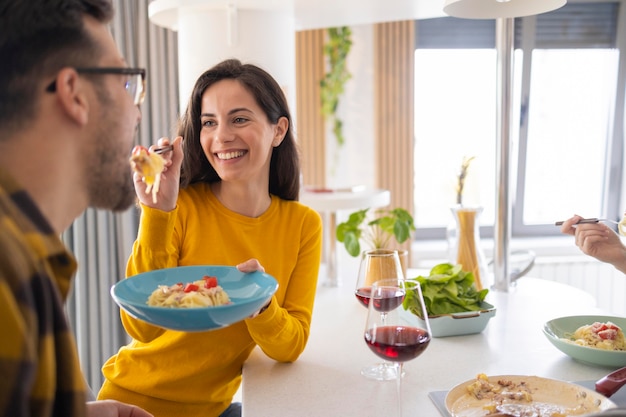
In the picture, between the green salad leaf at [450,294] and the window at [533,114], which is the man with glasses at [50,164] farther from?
the window at [533,114]

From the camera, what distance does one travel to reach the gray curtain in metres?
3.22

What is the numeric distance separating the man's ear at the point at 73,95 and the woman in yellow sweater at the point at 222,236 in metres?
0.57

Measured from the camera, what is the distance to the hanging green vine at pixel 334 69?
3.86 metres

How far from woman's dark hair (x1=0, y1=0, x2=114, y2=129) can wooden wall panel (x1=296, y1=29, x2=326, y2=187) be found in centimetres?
294

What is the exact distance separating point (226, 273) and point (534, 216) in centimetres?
366

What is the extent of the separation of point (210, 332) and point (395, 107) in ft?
8.80

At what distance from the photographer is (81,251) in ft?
10.5

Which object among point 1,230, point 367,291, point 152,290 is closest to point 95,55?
point 1,230

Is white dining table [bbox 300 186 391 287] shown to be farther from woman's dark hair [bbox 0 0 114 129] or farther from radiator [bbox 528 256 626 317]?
radiator [bbox 528 256 626 317]

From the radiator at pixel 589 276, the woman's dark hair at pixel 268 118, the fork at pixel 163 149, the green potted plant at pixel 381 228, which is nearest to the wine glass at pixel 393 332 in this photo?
the fork at pixel 163 149

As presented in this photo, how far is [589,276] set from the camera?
163 inches

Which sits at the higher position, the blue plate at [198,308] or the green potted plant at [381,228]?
the blue plate at [198,308]

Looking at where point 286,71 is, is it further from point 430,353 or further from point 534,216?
point 534,216

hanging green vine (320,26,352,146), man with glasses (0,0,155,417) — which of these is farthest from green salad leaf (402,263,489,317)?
hanging green vine (320,26,352,146)
